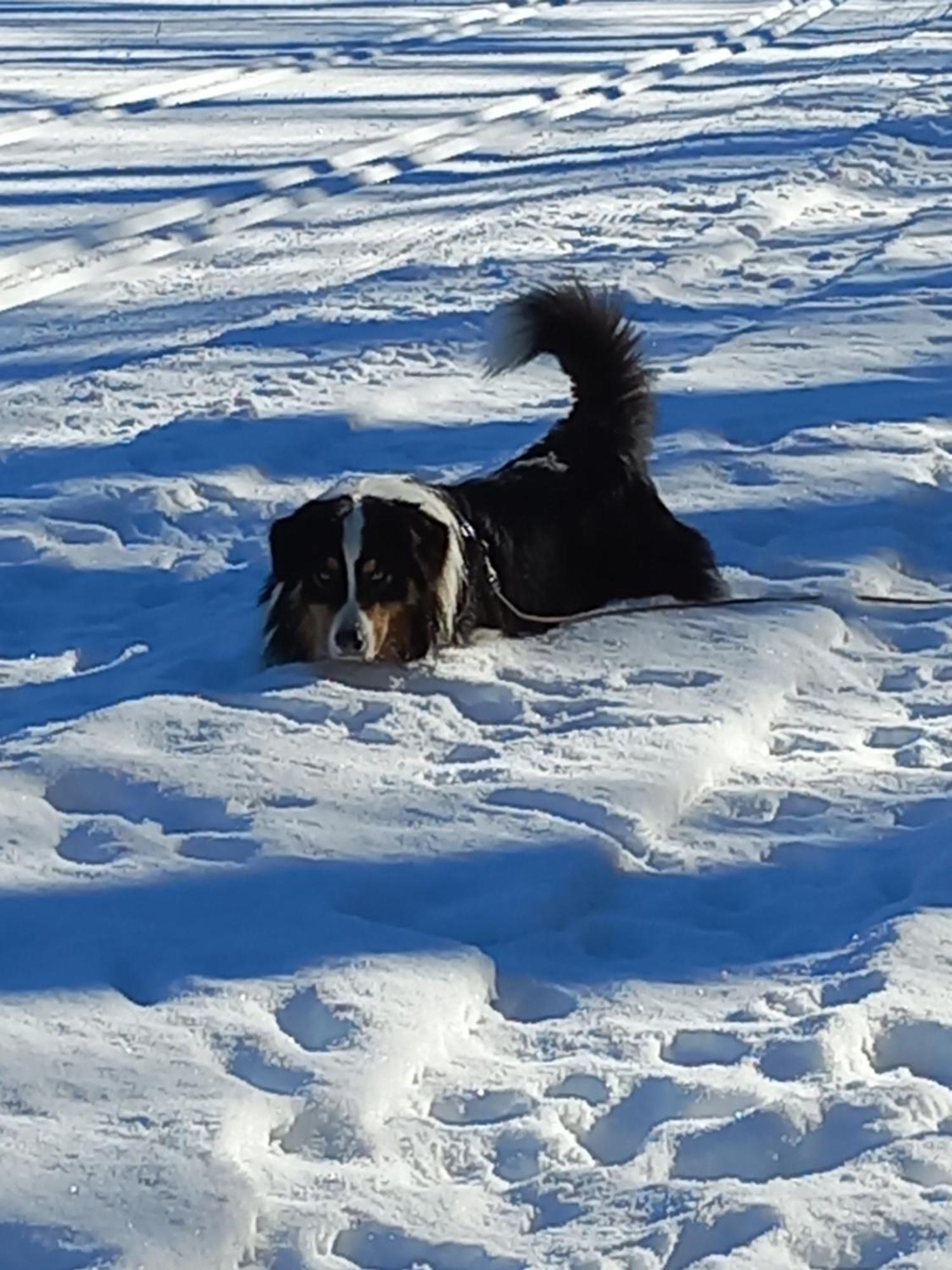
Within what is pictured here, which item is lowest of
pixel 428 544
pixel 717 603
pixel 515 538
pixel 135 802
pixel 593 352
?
pixel 717 603

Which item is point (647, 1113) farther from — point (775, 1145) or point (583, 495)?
point (583, 495)

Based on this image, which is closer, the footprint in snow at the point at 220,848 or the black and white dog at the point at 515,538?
the footprint in snow at the point at 220,848

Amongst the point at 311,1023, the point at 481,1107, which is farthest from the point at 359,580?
the point at 481,1107

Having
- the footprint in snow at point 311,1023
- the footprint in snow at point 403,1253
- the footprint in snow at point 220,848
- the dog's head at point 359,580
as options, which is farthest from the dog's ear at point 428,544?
the footprint in snow at point 403,1253

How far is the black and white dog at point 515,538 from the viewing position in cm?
567

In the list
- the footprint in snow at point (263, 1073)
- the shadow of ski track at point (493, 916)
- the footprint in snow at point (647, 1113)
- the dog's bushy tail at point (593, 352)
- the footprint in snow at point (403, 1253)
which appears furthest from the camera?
the dog's bushy tail at point (593, 352)

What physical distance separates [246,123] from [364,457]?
9.21 meters

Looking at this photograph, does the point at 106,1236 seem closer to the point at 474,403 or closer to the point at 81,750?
the point at 81,750

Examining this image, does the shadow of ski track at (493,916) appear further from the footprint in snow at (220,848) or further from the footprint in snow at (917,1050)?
the footprint in snow at (917,1050)

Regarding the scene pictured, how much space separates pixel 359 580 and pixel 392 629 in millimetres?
154

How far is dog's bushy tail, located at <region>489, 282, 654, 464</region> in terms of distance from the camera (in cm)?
659

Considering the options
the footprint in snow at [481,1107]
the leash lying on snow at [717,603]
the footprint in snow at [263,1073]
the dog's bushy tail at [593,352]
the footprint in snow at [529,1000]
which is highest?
the dog's bushy tail at [593,352]

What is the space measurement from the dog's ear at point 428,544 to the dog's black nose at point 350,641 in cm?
27

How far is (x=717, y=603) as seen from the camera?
634 centimetres
